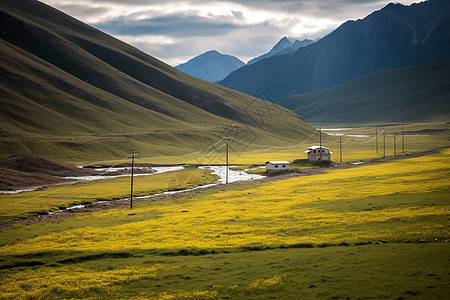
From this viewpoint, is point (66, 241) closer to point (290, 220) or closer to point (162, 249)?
point (162, 249)

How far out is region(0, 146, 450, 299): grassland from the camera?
84.7 ft

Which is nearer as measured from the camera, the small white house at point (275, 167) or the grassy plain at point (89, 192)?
the grassy plain at point (89, 192)

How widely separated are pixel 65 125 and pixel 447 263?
626 feet

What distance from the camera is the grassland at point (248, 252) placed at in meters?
25.8

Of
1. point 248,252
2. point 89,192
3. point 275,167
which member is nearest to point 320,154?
point 275,167

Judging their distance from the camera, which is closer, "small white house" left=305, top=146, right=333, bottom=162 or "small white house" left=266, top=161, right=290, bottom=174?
"small white house" left=266, top=161, right=290, bottom=174

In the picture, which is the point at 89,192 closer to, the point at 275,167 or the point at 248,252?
the point at 248,252

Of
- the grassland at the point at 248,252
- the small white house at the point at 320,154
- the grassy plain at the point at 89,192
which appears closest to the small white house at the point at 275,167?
the grassy plain at the point at 89,192

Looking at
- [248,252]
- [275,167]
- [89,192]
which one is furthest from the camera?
[275,167]

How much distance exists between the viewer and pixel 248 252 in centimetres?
3512

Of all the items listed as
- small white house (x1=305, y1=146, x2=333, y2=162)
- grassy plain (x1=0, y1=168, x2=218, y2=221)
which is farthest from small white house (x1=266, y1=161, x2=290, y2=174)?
small white house (x1=305, y1=146, x2=333, y2=162)

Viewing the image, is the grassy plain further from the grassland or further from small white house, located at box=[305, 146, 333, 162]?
small white house, located at box=[305, 146, 333, 162]

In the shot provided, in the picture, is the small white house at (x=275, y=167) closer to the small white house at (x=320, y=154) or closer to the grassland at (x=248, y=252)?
the small white house at (x=320, y=154)

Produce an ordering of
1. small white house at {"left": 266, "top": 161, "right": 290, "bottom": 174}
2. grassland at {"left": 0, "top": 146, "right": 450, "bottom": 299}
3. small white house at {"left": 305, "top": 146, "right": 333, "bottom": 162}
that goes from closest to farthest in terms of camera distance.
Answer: grassland at {"left": 0, "top": 146, "right": 450, "bottom": 299} < small white house at {"left": 266, "top": 161, "right": 290, "bottom": 174} < small white house at {"left": 305, "top": 146, "right": 333, "bottom": 162}
